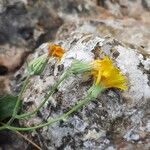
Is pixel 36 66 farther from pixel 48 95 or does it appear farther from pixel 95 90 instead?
pixel 95 90

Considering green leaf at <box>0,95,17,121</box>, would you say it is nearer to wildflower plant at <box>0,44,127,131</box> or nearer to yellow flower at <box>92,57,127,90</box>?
wildflower plant at <box>0,44,127,131</box>

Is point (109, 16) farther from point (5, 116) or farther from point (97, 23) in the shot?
point (5, 116)

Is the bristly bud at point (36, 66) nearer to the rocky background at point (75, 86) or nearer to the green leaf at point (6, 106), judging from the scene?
the rocky background at point (75, 86)

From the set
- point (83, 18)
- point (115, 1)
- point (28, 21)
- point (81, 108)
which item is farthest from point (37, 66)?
point (115, 1)

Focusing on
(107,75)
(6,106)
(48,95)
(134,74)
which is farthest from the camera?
(6,106)

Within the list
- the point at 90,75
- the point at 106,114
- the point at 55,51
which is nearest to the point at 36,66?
the point at 55,51

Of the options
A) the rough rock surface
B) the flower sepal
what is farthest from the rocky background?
the flower sepal

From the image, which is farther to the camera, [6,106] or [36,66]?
[6,106]
